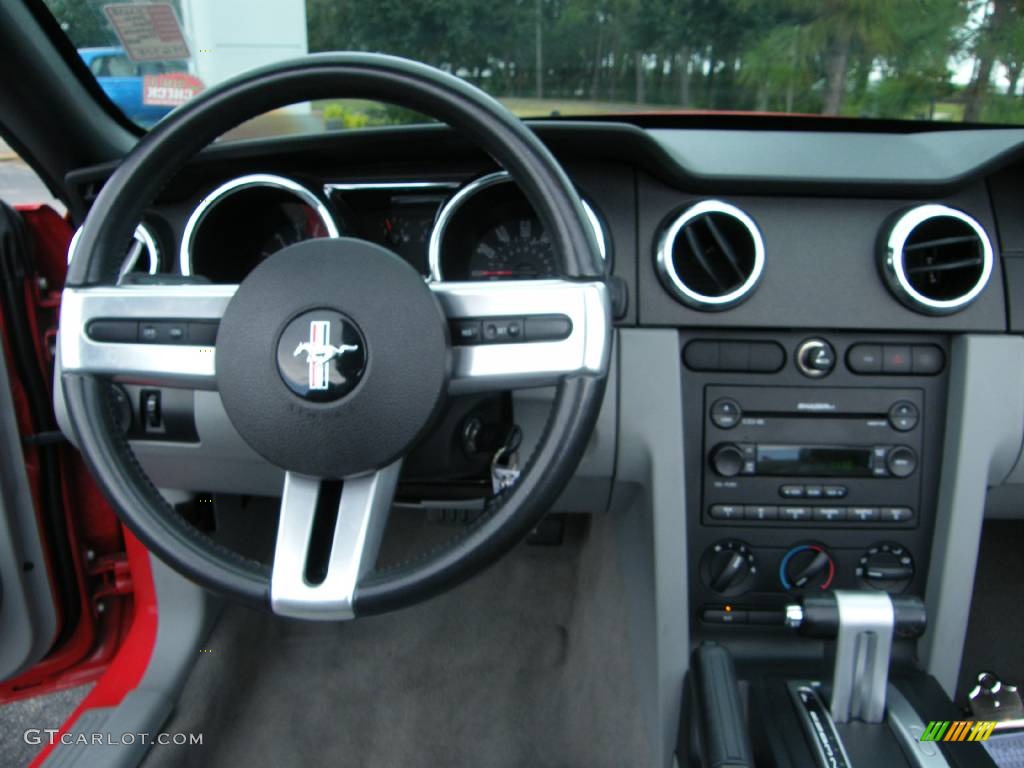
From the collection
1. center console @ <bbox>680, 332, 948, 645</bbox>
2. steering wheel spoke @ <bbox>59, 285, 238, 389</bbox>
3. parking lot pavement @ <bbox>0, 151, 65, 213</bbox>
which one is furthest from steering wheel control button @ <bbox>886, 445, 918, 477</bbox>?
parking lot pavement @ <bbox>0, 151, 65, 213</bbox>

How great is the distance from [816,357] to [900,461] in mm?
256

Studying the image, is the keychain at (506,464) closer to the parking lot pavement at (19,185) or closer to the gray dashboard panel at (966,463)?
the gray dashboard panel at (966,463)

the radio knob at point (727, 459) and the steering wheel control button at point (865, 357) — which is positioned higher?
the steering wheel control button at point (865, 357)

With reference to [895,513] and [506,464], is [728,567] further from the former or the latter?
[506,464]

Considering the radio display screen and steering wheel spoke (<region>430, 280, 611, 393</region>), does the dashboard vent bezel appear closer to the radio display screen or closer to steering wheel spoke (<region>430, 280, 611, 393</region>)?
steering wheel spoke (<region>430, 280, 611, 393</region>)

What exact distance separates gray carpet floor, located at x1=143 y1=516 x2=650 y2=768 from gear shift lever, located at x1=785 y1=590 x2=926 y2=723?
0.53 meters

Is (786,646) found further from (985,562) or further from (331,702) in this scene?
(331,702)

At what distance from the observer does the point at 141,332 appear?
3.32 feet

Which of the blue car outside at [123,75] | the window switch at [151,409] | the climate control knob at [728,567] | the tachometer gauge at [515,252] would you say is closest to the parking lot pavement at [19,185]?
the blue car outside at [123,75]

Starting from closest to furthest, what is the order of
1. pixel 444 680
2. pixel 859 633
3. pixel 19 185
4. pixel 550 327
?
pixel 550 327 < pixel 859 633 < pixel 19 185 < pixel 444 680

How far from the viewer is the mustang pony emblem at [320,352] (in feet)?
3.09

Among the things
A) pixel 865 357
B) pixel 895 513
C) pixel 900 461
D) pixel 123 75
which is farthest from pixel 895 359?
pixel 123 75

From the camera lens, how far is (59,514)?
1.85m

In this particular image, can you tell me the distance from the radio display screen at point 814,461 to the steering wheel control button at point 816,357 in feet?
0.47
